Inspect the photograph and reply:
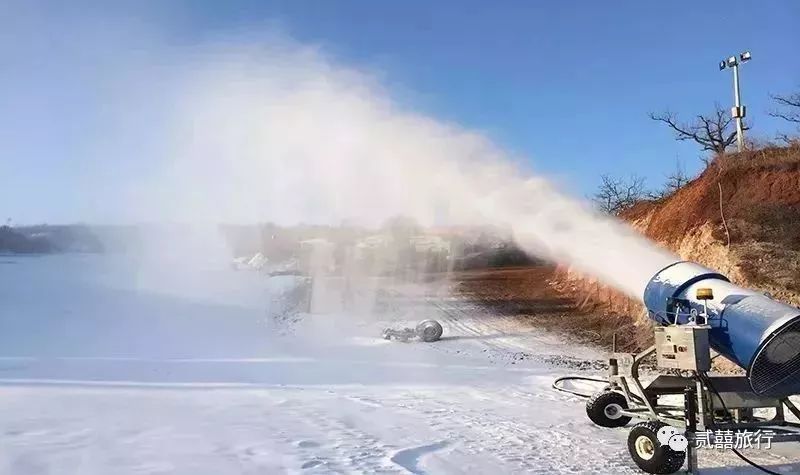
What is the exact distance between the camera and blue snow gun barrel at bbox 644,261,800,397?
6578 mm

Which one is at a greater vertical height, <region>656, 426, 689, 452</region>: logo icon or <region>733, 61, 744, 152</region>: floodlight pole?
<region>733, 61, 744, 152</region>: floodlight pole

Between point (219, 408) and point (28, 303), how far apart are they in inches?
993

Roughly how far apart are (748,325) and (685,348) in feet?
2.31

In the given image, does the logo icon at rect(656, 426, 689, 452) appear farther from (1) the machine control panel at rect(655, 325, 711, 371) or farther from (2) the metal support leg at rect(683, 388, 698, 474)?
(1) the machine control panel at rect(655, 325, 711, 371)

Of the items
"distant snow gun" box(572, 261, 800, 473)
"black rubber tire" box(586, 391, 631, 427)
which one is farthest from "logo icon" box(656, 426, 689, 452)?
"black rubber tire" box(586, 391, 631, 427)

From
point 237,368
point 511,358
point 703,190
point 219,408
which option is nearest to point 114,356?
point 237,368

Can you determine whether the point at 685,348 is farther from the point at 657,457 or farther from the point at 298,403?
the point at 298,403

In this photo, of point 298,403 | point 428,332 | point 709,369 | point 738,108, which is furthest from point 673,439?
point 738,108

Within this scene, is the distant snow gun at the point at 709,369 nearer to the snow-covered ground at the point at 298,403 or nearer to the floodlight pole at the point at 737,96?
the snow-covered ground at the point at 298,403

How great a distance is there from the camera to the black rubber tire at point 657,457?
6.57 m

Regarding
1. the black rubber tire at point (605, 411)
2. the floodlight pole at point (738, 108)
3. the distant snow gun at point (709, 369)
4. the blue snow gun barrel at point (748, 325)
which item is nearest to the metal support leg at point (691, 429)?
the distant snow gun at point (709, 369)

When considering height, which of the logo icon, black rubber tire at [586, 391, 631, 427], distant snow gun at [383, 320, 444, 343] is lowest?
distant snow gun at [383, 320, 444, 343]

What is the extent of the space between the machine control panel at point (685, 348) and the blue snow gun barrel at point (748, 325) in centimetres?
37

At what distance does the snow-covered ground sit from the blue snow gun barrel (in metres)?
1.10
